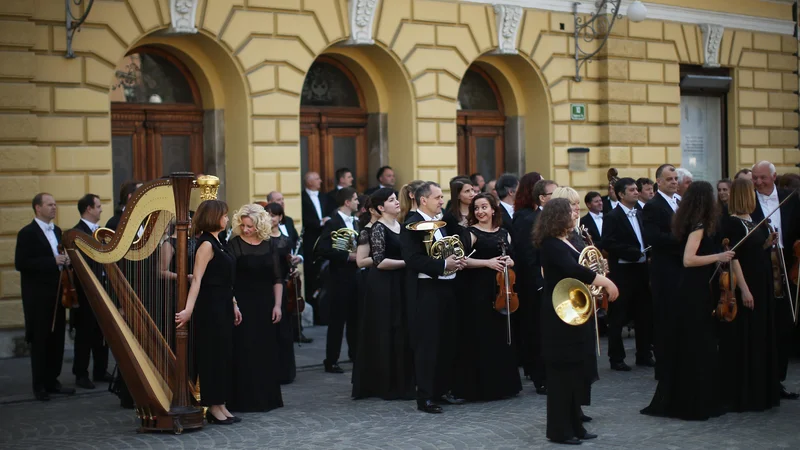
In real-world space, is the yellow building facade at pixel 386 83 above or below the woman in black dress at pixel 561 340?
above

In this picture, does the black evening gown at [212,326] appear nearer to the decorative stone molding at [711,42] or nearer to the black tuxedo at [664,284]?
the black tuxedo at [664,284]

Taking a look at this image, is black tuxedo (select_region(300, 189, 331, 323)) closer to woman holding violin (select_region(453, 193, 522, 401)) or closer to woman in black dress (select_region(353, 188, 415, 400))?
woman in black dress (select_region(353, 188, 415, 400))

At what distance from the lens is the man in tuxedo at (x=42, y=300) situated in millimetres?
10906

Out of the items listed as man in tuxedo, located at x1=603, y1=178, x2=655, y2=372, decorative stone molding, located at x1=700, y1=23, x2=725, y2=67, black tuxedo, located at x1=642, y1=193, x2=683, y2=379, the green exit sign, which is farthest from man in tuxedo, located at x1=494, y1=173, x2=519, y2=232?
decorative stone molding, located at x1=700, y1=23, x2=725, y2=67

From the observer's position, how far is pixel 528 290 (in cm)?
1084

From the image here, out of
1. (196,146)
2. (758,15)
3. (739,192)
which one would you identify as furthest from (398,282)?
(758,15)

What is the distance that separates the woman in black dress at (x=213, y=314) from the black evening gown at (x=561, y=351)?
260cm

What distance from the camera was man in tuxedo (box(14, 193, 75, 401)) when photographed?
10.9 metres

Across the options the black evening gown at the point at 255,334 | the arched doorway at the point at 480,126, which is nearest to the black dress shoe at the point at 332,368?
the black evening gown at the point at 255,334

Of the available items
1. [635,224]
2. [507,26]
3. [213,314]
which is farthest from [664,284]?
[507,26]

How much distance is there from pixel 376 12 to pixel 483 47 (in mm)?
2108

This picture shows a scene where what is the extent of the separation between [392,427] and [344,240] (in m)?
3.29

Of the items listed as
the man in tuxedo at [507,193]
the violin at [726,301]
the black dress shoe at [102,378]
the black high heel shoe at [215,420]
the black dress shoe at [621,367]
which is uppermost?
the man in tuxedo at [507,193]

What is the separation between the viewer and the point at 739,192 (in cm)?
977
